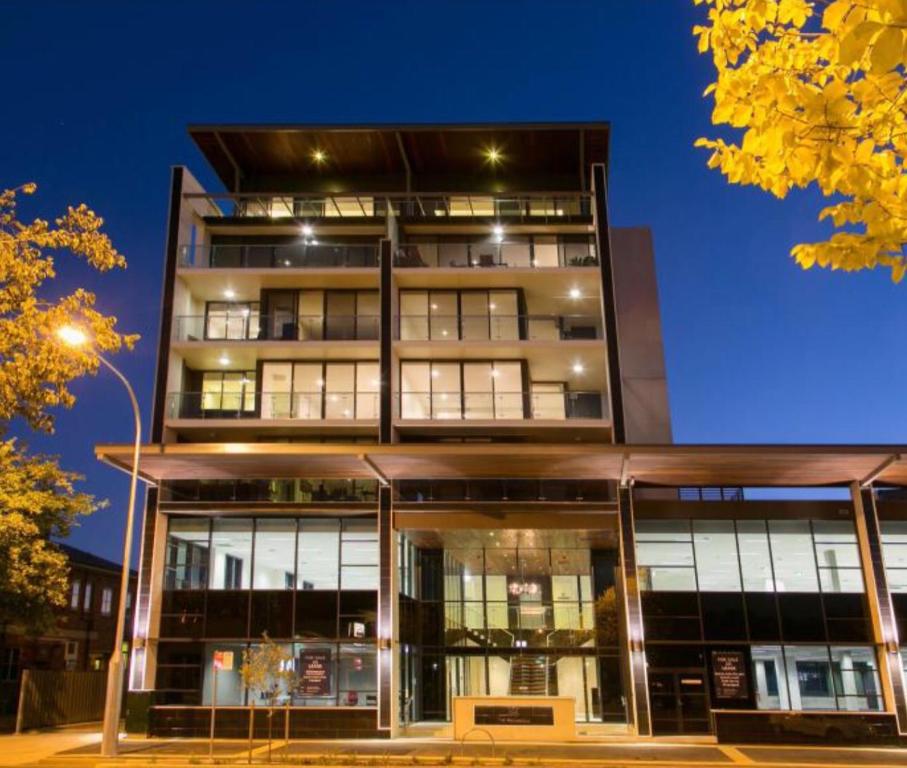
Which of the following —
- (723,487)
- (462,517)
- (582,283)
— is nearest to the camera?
(462,517)

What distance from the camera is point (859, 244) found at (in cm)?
662

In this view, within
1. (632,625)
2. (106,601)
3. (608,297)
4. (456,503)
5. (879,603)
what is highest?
(608,297)

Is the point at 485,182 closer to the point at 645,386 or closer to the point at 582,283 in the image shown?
the point at 582,283

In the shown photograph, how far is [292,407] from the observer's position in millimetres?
32656

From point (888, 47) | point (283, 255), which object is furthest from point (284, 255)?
point (888, 47)

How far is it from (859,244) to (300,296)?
29.8 m

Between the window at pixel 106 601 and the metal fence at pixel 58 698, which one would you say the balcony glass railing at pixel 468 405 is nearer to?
the metal fence at pixel 58 698

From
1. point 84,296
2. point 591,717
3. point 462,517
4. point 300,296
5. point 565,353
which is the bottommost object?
point 591,717

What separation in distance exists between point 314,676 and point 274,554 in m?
4.52

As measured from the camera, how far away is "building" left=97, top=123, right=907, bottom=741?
27.8m

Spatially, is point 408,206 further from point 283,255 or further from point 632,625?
point 632,625

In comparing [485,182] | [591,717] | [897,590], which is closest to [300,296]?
→ [485,182]

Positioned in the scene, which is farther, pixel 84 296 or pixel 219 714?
pixel 219 714

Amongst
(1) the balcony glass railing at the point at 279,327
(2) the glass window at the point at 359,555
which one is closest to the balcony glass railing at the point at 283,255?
(1) the balcony glass railing at the point at 279,327
